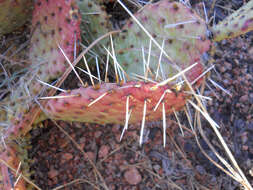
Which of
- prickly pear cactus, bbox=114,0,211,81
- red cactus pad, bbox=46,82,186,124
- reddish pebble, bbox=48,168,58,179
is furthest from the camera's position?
reddish pebble, bbox=48,168,58,179

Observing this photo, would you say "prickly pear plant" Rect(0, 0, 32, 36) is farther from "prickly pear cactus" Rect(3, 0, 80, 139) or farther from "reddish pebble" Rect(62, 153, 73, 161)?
"reddish pebble" Rect(62, 153, 73, 161)

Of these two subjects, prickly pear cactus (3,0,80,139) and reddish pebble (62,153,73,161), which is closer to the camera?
prickly pear cactus (3,0,80,139)

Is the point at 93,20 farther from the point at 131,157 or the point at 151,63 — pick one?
the point at 131,157

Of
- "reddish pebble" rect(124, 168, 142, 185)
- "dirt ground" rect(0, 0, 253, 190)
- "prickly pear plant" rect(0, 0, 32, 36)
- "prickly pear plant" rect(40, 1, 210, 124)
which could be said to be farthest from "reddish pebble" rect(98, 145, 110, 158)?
"prickly pear plant" rect(0, 0, 32, 36)

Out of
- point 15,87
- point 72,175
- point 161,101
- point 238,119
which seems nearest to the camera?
point 161,101

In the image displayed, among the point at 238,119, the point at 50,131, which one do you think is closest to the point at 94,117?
the point at 50,131

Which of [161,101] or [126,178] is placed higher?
[161,101]

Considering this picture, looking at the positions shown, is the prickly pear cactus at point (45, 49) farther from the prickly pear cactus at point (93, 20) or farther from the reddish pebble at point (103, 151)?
the reddish pebble at point (103, 151)

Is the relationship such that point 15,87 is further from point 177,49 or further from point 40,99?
point 177,49
